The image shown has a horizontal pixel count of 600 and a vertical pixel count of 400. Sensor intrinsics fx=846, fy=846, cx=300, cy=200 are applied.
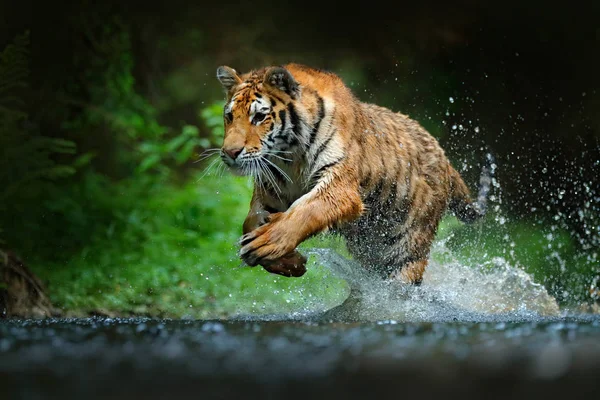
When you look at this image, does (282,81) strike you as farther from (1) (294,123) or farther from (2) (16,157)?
(2) (16,157)

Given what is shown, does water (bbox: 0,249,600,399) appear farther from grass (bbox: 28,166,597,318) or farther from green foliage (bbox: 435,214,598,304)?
green foliage (bbox: 435,214,598,304)

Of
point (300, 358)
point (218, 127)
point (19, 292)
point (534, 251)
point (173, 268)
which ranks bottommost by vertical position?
point (19, 292)

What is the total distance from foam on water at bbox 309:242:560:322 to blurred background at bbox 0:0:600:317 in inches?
16.8

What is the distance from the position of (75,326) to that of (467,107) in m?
5.98

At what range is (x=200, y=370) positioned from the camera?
274 centimetres

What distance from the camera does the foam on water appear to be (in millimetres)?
4539

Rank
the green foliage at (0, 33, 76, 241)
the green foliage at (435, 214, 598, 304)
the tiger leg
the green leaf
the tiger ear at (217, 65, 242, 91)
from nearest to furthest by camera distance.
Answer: the tiger ear at (217, 65, 242, 91) → the tiger leg → the green foliage at (0, 33, 76, 241) → the green foliage at (435, 214, 598, 304) → the green leaf

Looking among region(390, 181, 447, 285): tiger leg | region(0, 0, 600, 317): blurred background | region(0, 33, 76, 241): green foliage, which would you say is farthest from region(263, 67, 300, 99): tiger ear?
region(0, 33, 76, 241): green foliage

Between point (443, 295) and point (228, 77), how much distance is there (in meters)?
1.92

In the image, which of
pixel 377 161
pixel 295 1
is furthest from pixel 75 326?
pixel 295 1

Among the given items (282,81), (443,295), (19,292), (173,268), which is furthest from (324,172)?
(173,268)

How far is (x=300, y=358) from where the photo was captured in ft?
9.51

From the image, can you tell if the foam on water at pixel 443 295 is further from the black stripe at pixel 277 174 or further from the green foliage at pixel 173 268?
the green foliage at pixel 173 268

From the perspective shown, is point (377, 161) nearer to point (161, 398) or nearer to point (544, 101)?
point (161, 398)
